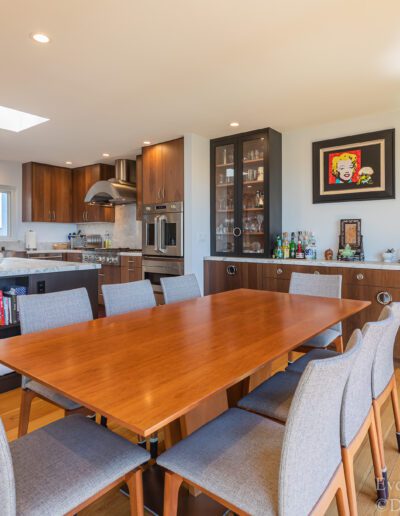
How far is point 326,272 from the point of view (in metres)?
3.53

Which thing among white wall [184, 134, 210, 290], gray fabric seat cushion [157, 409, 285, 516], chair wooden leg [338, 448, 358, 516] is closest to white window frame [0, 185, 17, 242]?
white wall [184, 134, 210, 290]

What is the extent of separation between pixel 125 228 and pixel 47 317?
14.8 feet

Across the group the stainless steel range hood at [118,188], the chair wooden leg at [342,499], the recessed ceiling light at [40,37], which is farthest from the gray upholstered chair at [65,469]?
the stainless steel range hood at [118,188]

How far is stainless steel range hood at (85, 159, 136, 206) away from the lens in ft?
17.7

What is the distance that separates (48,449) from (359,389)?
1.05 meters

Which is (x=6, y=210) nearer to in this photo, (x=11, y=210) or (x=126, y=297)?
(x=11, y=210)

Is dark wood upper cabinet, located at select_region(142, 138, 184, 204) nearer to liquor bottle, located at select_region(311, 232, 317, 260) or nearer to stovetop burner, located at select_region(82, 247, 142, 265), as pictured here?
stovetop burner, located at select_region(82, 247, 142, 265)

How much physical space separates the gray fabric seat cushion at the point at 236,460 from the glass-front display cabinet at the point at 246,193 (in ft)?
9.90

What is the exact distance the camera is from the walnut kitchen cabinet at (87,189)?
608 centimetres

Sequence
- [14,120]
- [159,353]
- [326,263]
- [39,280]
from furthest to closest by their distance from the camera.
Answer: [14,120]
[326,263]
[39,280]
[159,353]

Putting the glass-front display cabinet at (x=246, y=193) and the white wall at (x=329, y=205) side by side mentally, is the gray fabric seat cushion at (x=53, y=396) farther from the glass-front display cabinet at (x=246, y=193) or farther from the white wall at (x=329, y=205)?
the white wall at (x=329, y=205)

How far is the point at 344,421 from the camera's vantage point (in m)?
1.19

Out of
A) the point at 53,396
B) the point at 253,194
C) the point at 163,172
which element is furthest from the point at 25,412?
the point at 163,172

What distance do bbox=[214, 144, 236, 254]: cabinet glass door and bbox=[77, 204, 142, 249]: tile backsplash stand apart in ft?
6.19
